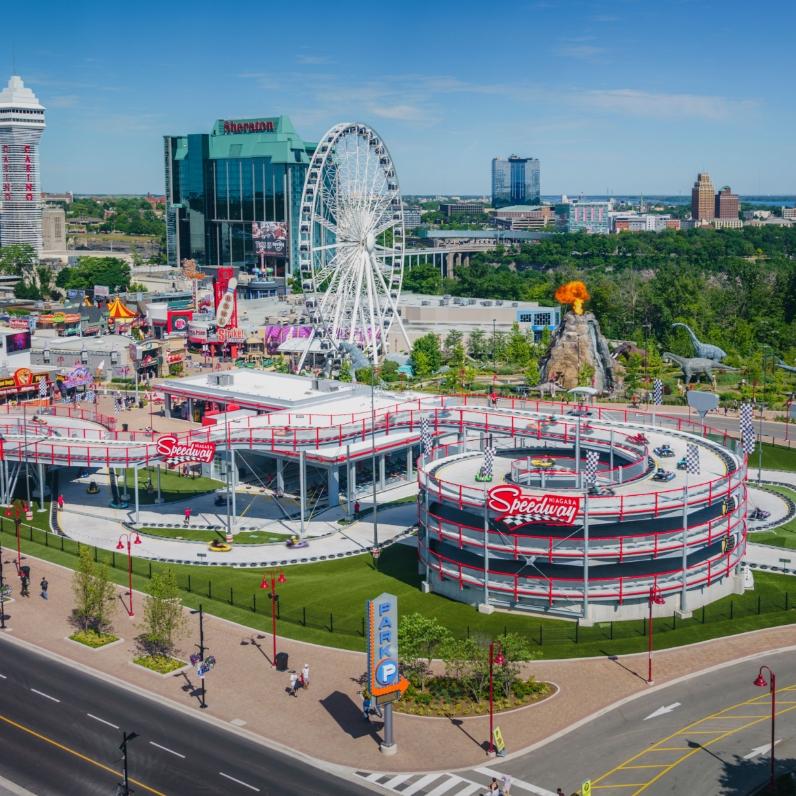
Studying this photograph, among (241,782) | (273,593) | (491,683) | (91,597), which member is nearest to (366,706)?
(491,683)

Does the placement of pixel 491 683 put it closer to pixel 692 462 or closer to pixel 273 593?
pixel 273 593

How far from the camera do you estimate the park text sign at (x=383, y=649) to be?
56500mm

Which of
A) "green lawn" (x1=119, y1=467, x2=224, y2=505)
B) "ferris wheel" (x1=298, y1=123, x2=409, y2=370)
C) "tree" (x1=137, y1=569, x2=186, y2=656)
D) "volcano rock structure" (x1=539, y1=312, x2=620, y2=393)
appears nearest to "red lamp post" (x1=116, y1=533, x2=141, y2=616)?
"tree" (x1=137, y1=569, x2=186, y2=656)

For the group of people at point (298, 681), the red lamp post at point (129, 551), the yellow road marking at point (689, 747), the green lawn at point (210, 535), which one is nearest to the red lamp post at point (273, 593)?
the group of people at point (298, 681)

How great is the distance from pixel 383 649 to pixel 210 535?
40146 mm

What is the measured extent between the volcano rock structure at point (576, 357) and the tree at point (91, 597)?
90.6 m

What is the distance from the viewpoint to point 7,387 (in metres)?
142

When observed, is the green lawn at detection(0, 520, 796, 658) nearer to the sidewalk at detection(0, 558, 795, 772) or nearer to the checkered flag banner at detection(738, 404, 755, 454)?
the sidewalk at detection(0, 558, 795, 772)

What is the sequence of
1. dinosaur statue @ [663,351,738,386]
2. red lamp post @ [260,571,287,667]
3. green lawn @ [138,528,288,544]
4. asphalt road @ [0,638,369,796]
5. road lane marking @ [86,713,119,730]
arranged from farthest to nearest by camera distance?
dinosaur statue @ [663,351,738,386]
green lawn @ [138,528,288,544]
red lamp post @ [260,571,287,667]
road lane marking @ [86,713,119,730]
asphalt road @ [0,638,369,796]

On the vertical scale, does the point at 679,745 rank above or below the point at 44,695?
below

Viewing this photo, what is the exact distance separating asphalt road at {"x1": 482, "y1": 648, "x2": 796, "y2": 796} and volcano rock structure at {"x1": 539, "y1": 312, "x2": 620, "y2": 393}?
90792mm

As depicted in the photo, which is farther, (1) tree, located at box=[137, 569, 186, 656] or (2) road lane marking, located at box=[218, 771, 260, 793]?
(1) tree, located at box=[137, 569, 186, 656]

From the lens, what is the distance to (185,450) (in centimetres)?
9481

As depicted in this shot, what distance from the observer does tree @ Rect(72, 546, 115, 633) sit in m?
71.1
